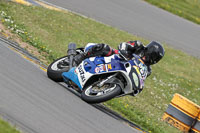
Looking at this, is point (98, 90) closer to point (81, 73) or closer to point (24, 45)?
point (81, 73)

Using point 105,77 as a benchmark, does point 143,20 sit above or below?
below

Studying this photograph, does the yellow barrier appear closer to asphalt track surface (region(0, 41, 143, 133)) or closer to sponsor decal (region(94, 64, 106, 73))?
asphalt track surface (region(0, 41, 143, 133))

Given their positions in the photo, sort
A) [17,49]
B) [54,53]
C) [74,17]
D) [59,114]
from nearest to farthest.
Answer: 1. [59,114]
2. [17,49]
3. [54,53]
4. [74,17]

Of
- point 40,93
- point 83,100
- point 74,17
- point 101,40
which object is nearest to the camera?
point 40,93

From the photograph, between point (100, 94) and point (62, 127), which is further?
point (100, 94)

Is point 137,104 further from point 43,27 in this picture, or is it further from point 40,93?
point 43,27

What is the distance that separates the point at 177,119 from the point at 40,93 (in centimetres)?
478

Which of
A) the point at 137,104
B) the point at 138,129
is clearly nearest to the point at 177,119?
the point at 137,104

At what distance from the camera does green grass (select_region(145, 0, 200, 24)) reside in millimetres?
22812

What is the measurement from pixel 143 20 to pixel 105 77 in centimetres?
1230

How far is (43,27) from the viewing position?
570 inches

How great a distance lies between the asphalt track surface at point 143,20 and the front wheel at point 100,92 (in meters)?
10.5

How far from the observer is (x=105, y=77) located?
848 cm

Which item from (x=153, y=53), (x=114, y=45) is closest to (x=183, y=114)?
(x=153, y=53)
